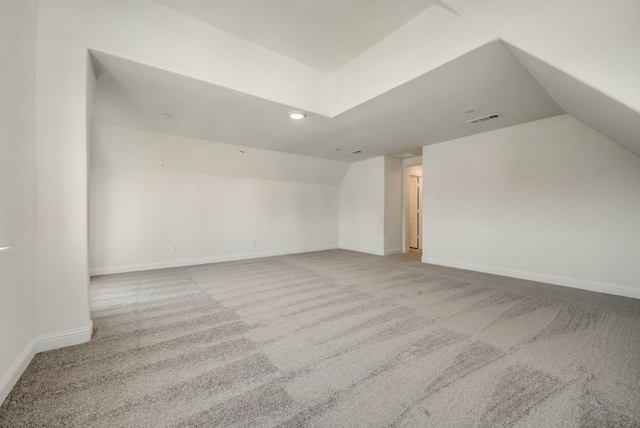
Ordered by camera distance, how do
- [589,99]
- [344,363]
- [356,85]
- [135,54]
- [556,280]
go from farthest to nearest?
[556,280], [356,85], [135,54], [589,99], [344,363]

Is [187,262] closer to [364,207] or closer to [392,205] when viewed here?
[364,207]

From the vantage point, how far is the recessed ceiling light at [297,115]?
3.20m

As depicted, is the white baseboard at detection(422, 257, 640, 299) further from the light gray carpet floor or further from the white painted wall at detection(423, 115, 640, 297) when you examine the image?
the light gray carpet floor

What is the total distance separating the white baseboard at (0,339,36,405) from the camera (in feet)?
4.46

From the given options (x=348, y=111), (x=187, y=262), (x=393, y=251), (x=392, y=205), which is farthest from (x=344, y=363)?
(x=392, y=205)

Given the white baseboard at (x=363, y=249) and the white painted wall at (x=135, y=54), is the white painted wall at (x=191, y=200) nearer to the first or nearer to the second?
the white baseboard at (x=363, y=249)

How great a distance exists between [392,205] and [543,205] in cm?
294

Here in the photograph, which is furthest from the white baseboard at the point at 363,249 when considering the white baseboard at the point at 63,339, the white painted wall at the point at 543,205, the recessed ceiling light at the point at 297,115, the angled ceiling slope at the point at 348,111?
the white baseboard at the point at 63,339

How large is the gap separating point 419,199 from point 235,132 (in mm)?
5533

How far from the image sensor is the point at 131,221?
14.2 feet

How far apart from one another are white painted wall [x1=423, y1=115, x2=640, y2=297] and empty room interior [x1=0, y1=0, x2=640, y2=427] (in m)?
0.03

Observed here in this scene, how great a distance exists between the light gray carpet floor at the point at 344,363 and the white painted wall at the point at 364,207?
311 centimetres

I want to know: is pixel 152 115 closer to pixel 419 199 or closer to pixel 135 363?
pixel 135 363

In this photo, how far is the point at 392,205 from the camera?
6.20m
